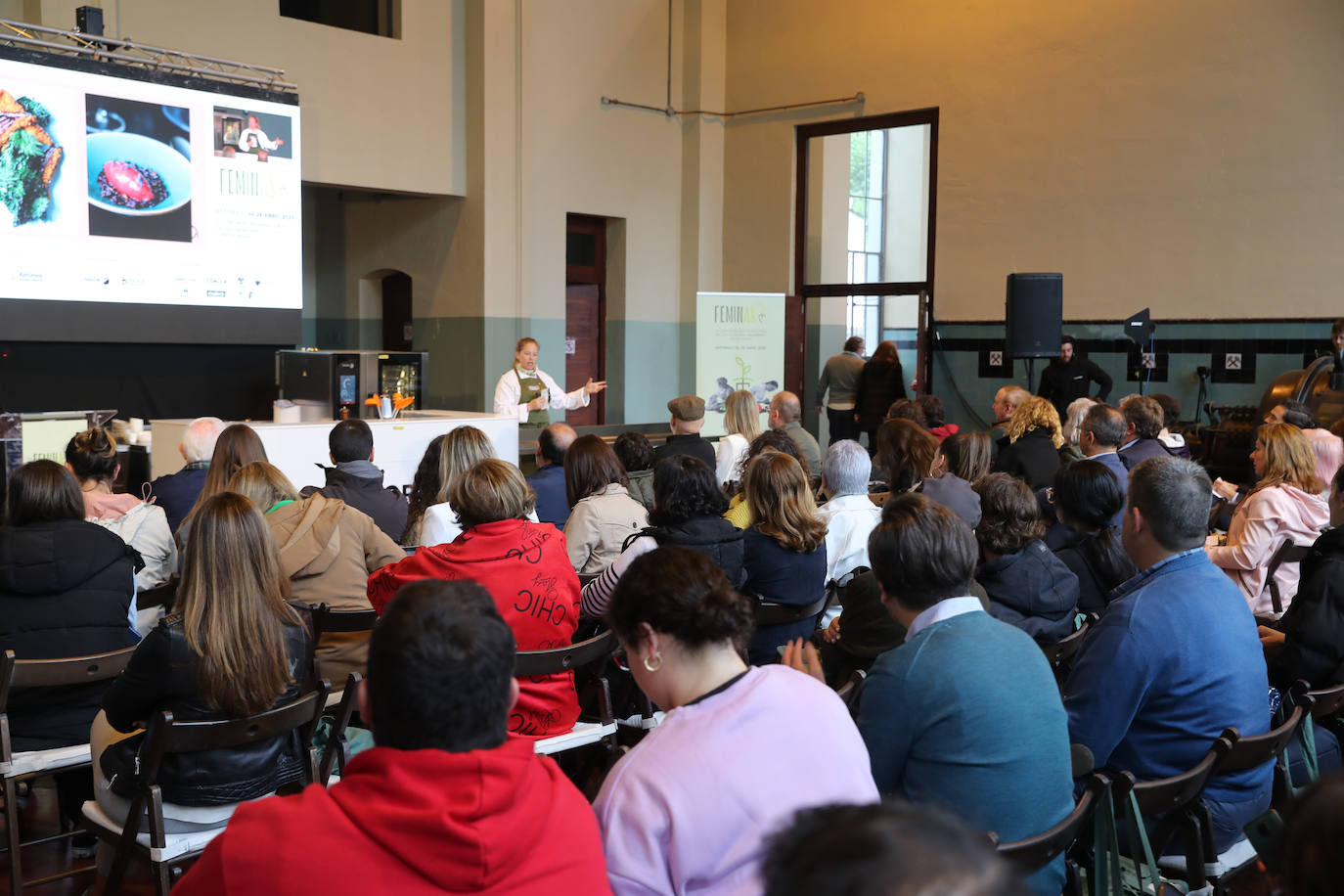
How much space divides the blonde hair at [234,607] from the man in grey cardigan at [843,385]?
839 cm

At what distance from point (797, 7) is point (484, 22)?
3.25 m

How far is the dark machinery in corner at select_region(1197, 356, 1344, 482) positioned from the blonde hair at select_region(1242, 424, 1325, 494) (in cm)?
391

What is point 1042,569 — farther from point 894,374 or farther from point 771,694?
point 894,374

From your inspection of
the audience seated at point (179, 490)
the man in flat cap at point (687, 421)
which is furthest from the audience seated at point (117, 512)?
the man in flat cap at point (687, 421)

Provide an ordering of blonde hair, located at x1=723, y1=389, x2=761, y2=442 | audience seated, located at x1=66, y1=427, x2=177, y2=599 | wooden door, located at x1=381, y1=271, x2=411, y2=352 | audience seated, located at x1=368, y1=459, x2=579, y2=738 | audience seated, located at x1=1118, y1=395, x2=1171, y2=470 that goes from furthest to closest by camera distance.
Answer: wooden door, located at x1=381, y1=271, x2=411, y2=352
blonde hair, located at x1=723, y1=389, x2=761, y2=442
audience seated, located at x1=1118, y1=395, x2=1171, y2=470
audience seated, located at x1=66, y1=427, x2=177, y2=599
audience seated, located at x1=368, y1=459, x2=579, y2=738

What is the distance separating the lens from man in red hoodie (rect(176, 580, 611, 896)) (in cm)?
128

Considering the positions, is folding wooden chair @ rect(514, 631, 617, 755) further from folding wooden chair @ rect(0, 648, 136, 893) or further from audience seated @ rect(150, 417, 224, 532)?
audience seated @ rect(150, 417, 224, 532)

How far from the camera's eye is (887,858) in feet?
2.18

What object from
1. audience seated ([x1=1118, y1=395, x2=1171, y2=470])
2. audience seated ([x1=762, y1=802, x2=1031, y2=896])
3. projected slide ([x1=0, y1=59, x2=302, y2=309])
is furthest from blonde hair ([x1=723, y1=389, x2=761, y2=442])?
audience seated ([x1=762, y1=802, x2=1031, y2=896])

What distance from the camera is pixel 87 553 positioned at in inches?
120

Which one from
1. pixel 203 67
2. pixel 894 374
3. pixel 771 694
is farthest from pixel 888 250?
pixel 771 694

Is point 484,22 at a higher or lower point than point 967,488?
higher

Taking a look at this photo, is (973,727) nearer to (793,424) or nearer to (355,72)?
(793,424)

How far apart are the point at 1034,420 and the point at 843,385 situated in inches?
190
